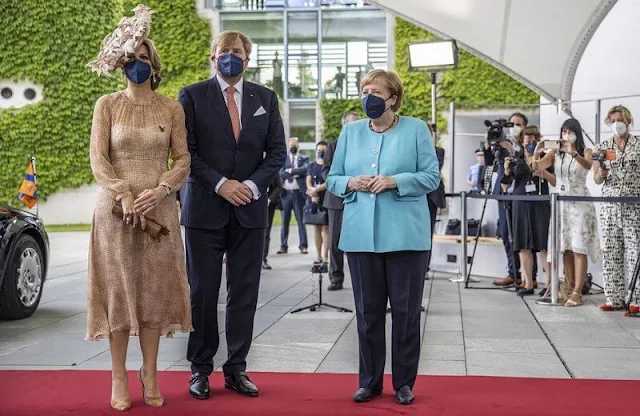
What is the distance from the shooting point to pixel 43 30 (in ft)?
85.5

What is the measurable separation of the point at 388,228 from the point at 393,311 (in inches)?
18.3

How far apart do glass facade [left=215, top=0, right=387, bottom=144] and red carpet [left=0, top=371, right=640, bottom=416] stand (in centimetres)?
2086

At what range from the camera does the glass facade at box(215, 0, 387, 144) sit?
26.4 metres

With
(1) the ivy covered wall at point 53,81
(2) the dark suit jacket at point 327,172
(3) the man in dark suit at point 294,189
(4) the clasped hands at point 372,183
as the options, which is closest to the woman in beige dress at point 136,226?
(4) the clasped hands at point 372,183

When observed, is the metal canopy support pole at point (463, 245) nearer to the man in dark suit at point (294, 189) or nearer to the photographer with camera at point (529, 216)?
the photographer with camera at point (529, 216)

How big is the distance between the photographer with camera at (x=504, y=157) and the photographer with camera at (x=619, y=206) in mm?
1477

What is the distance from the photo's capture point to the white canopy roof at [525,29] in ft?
41.3

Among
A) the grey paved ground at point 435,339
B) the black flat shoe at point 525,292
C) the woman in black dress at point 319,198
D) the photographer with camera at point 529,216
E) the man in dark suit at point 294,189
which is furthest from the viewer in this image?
the man in dark suit at point 294,189

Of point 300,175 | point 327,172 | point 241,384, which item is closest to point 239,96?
point 241,384

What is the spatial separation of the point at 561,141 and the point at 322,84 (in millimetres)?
17787

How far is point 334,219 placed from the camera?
31.9 ft

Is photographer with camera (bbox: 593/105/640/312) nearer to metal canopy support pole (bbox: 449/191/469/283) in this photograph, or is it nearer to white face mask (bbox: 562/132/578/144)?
white face mask (bbox: 562/132/578/144)

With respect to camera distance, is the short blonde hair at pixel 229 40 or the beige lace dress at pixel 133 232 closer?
the beige lace dress at pixel 133 232

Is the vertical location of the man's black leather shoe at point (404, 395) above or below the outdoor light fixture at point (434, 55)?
below
